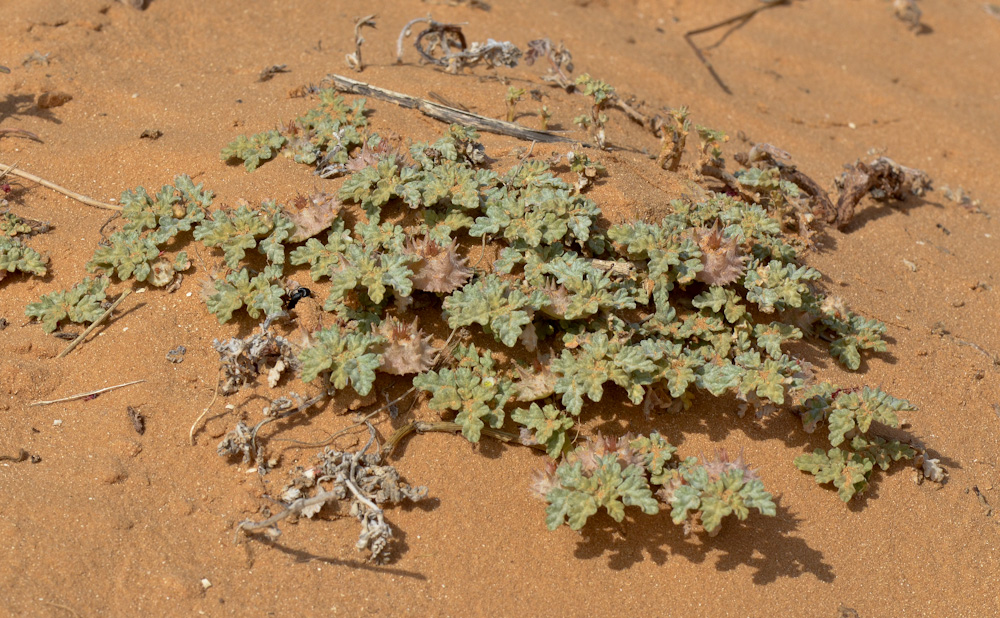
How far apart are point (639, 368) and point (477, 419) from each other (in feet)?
2.24

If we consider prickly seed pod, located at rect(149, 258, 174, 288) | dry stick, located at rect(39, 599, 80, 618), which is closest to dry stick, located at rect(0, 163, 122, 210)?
prickly seed pod, located at rect(149, 258, 174, 288)

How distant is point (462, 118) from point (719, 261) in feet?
5.86

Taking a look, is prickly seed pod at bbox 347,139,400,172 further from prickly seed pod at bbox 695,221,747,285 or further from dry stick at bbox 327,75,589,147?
prickly seed pod at bbox 695,221,747,285

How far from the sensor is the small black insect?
3600 mm

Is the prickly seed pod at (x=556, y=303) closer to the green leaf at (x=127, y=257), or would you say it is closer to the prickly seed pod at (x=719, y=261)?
the prickly seed pod at (x=719, y=261)

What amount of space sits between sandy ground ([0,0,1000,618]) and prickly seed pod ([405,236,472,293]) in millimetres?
638

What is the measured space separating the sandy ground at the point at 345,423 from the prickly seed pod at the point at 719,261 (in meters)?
0.51

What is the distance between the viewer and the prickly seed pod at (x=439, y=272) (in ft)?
11.3

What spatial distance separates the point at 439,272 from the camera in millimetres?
3455

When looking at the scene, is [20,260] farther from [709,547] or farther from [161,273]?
[709,547]

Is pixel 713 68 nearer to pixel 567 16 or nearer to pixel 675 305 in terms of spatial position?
pixel 567 16

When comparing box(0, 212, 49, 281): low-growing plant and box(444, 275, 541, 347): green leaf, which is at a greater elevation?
box(444, 275, 541, 347): green leaf

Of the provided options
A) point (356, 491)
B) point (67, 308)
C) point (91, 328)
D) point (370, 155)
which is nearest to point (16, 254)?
point (67, 308)

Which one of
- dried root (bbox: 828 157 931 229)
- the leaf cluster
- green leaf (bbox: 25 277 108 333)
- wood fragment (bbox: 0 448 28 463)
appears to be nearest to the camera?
the leaf cluster
